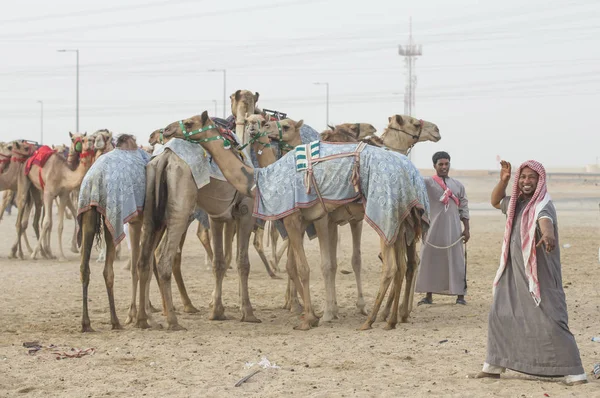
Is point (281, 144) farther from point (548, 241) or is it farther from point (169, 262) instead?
point (548, 241)

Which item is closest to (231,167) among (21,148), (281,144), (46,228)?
(281,144)

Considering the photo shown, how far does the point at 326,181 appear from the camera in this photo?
417 inches

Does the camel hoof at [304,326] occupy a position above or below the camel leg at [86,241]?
below

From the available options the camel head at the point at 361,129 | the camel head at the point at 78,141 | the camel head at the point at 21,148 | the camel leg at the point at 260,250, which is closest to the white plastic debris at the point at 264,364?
the camel head at the point at 361,129

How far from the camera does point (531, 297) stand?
25.6 feet

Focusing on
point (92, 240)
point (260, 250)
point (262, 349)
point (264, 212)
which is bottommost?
point (262, 349)

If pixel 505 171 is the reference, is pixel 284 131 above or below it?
above

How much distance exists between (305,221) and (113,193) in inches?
85.8

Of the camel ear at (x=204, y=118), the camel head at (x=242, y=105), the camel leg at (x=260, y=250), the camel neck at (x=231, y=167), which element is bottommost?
the camel leg at (x=260, y=250)

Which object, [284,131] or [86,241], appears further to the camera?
[284,131]

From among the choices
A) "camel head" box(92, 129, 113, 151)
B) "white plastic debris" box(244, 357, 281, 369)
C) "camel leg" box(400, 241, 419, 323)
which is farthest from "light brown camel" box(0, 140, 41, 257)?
"white plastic debris" box(244, 357, 281, 369)

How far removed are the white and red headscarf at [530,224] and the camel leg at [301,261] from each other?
10.5ft

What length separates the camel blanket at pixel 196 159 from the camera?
10953mm

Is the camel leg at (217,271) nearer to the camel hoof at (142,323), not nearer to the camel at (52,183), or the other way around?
the camel hoof at (142,323)
